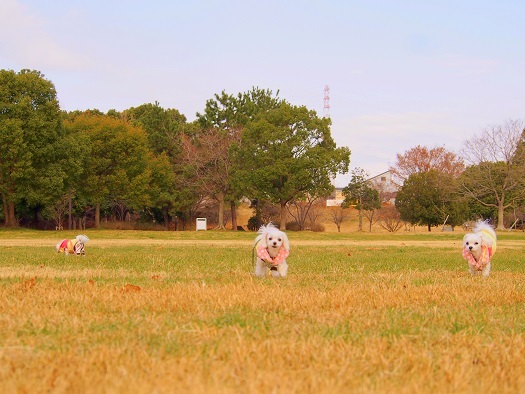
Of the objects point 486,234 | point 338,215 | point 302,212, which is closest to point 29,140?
point 302,212

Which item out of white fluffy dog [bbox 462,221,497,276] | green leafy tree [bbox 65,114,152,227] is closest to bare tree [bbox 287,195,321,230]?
green leafy tree [bbox 65,114,152,227]

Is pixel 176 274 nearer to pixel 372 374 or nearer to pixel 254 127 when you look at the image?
pixel 372 374

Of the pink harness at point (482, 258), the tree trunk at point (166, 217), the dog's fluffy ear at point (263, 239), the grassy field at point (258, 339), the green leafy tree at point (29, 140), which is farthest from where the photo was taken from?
the tree trunk at point (166, 217)

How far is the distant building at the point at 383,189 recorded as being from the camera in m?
67.4

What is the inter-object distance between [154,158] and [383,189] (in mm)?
26398

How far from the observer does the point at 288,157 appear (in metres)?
49.1

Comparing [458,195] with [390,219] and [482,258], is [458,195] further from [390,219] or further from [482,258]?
[482,258]

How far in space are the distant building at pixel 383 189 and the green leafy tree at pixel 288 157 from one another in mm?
12268

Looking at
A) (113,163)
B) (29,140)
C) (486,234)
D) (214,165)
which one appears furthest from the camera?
(214,165)

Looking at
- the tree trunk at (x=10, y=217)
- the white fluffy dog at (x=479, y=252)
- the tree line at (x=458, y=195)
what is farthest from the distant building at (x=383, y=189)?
the white fluffy dog at (x=479, y=252)

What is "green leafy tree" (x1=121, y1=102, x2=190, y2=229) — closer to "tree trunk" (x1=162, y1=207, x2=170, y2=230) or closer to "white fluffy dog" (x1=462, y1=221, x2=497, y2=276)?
"tree trunk" (x1=162, y1=207, x2=170, y2=230)

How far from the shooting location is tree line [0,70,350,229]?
42.4m

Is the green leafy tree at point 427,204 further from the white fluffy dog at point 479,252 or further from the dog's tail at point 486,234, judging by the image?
the white fluffy dog at point 479,252

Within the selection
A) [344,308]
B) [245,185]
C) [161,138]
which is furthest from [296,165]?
[344,308]
